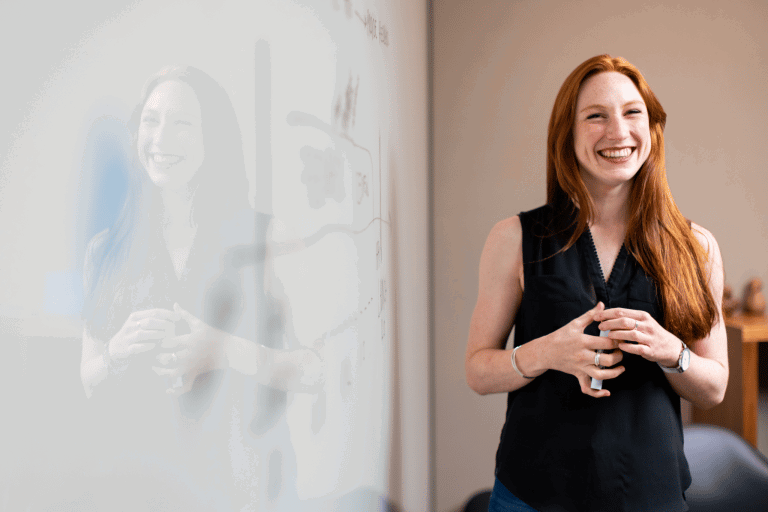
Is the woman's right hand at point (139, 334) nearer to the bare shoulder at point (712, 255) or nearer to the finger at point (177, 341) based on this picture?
the finger at point (177, 341)

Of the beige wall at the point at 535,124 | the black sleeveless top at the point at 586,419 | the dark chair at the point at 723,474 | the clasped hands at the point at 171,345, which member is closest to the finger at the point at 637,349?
the black sleeveless top at the point at 586,419

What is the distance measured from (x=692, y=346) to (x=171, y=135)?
3.76ft

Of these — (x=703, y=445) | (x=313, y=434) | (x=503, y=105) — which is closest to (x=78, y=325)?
(x=313, y=434)

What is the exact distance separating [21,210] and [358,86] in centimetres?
53

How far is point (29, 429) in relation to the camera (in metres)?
0.16

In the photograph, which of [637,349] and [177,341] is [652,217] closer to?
[637,349]

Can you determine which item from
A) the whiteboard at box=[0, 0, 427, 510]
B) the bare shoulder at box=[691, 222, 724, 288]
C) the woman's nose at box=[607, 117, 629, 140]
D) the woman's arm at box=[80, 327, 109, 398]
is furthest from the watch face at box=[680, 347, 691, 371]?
the woman's arm at box=[80, 327, 109, 398]

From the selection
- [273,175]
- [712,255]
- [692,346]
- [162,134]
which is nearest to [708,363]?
[692,346]

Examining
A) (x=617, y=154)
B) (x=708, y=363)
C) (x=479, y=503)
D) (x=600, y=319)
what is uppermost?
(x=617, y=154)

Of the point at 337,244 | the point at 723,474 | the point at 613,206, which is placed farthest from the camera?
the point at 723,474

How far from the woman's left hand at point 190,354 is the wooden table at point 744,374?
2.37 meters

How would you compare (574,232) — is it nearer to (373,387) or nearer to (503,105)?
(373,387)

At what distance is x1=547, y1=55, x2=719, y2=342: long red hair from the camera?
101cm

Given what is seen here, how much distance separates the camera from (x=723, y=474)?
1.62 meters
